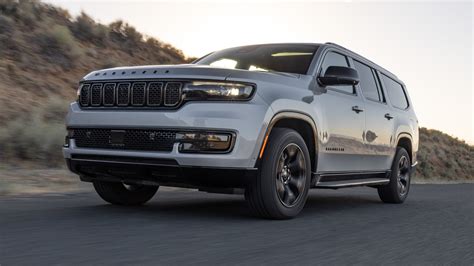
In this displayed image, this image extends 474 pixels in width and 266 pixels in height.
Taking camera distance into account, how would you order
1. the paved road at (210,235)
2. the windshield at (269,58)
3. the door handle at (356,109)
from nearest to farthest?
the paved road at (210,235) → the windshield at (269,58) → the door handle at (356,109)

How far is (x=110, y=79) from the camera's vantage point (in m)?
6.02

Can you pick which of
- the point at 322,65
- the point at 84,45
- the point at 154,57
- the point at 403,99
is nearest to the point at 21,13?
the point at 84,45

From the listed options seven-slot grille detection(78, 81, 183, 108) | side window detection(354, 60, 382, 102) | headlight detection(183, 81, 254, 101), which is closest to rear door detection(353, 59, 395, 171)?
side window detection(354, 60, 382, 102)

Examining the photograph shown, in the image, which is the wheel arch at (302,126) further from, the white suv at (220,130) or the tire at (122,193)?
the tire at (122,193)

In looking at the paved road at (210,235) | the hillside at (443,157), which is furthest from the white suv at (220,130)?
the hillside at (443,157)

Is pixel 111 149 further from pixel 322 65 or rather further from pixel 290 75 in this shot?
pixel 322 65

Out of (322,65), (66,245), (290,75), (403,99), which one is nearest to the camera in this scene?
(66,245)

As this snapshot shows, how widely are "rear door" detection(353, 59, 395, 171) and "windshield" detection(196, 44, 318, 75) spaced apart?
3.93 feet

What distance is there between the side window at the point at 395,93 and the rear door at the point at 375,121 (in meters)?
0.38

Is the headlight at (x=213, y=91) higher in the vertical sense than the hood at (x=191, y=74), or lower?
lower

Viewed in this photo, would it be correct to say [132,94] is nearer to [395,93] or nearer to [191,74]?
[191,74]

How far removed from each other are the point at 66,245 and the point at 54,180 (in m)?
5.11

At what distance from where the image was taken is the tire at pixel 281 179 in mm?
5727

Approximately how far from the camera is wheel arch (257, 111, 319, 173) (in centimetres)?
587
